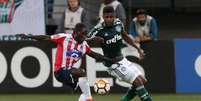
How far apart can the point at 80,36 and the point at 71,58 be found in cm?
41

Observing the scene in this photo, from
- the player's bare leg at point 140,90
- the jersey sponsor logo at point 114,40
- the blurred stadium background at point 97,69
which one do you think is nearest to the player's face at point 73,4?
the blurred stadium background at point 97,69

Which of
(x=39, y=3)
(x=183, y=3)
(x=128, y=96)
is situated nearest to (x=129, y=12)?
(x=183, y=3)

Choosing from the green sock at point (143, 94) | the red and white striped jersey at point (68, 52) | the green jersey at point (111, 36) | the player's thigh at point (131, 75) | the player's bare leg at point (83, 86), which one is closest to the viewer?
the player's bare leg at point (83, 86)

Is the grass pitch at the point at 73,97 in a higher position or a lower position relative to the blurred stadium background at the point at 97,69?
lower

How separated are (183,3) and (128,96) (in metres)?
16.5

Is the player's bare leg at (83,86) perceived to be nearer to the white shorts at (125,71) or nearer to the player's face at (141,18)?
the white shorts at (125,71)

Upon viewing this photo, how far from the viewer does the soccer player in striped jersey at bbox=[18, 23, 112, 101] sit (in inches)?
516

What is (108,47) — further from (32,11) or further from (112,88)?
(32,11)

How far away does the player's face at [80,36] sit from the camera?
43.1ft

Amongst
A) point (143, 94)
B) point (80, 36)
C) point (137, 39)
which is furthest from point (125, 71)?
point (137, 39)

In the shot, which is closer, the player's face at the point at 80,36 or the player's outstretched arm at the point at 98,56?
the player's face at the point at 80,36

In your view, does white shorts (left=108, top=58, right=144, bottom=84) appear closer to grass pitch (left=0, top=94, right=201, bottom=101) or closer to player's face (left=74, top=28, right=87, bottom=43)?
player's face (left=74, top=28, right=87, bottom=43)

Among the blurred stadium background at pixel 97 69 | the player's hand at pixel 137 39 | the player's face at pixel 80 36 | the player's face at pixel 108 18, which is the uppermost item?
the player's face at pixel 108 18

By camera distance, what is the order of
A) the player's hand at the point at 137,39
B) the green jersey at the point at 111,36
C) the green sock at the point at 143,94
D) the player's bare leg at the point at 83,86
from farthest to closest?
the player's hand at the point at 137,39 → the green jersey at the point at 111,36 → the green sock at the point at 143,94 → the player's bare leg at the point at 83,86
